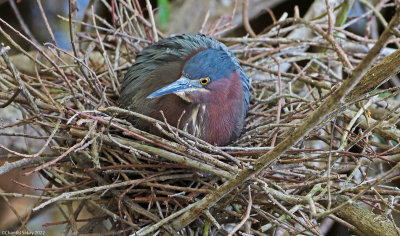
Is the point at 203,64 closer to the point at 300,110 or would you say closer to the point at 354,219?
the point at 300,110

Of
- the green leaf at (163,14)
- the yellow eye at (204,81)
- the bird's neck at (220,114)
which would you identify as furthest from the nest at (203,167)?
the green leaf at (163,14)

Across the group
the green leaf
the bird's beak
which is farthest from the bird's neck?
the green leaf

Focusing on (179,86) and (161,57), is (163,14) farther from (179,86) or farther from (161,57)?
(179,86)

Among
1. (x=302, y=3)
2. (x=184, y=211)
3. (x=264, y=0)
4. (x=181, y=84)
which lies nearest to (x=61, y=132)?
(x=181, y=84)

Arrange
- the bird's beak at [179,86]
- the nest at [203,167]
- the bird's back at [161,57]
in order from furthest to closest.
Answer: the bird's back at [161,57], the bird's beak at [179,86], the nest at [203,167]

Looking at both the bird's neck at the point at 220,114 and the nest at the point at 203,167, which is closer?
the nest at the point at 203,167

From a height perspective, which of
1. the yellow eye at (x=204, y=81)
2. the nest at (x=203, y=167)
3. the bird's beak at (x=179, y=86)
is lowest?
Result: the nest at (x=203, y=167)

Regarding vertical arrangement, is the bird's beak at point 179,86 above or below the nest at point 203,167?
above

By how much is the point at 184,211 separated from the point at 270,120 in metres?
0.69

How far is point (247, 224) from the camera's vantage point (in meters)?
1.59

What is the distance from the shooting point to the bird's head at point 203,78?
184 centimetres

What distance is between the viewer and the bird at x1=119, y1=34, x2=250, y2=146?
1.87 metres

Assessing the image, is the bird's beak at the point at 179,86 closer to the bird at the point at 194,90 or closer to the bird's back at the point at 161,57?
the bird at the point at 194,90

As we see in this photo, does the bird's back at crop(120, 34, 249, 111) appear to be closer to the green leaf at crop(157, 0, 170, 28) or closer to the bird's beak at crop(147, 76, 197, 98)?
the bird's beak at crop(147, 76, 197, 98)
